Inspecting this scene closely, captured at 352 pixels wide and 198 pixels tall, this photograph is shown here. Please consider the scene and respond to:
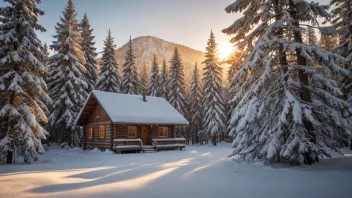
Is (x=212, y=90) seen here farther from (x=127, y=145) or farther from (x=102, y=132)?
(x=102, y=132)

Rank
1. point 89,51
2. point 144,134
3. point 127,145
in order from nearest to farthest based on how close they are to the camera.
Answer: point 127,145
point 144,134
point 89,51

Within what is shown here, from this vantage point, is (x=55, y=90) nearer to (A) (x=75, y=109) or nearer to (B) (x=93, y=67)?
(A) (x=75, y=109)

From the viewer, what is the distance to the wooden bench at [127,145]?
81.7ft

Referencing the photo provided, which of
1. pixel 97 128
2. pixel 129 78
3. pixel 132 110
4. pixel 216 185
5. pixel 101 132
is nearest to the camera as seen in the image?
pixel 216 185

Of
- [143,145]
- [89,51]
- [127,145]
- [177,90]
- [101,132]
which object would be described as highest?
[89,51]

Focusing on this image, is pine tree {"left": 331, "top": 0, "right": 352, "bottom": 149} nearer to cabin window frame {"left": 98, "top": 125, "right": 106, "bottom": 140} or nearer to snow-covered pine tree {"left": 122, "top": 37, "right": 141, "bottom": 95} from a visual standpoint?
cabin window frame {"left": 98, "top": 125, "right": 106, "bottom": 140}

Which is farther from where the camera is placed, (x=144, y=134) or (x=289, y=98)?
(x=144, y=134)

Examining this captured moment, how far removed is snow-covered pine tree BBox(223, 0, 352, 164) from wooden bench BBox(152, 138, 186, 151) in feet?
52.5

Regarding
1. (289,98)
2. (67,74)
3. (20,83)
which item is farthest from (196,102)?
(289,98)

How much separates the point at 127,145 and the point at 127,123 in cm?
235

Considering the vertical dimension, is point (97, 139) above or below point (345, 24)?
below

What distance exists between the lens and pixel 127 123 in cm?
2542

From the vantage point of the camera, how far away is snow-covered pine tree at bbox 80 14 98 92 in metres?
37.3

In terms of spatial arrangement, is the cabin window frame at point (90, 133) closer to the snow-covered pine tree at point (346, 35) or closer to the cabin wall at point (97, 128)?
the cabin wall at point (97, 128)
